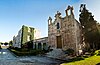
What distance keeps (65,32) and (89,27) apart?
551cm

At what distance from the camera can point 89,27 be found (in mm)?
20438

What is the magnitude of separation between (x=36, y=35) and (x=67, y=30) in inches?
885

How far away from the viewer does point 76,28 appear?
76.2 ft

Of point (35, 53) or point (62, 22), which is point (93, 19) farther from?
point (35, 53)

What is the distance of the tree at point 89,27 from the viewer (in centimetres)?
2007

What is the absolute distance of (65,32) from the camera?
24453 millimetres

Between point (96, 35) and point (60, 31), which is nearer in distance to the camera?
point (96, 35)

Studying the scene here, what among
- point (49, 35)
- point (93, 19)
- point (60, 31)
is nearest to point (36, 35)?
point (49, 35)

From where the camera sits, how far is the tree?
2007 centimetres

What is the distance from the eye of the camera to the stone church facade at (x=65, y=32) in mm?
22938

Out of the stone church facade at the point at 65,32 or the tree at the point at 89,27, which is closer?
the tree at the point at 89,27

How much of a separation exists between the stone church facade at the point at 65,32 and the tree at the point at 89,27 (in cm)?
237

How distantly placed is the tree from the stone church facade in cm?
237

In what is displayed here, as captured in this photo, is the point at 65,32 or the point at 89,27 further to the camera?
the point at 65,32
